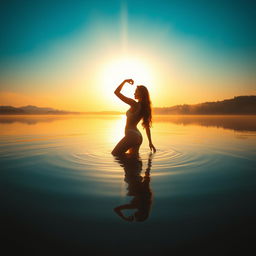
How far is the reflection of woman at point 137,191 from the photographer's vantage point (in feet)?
12.3

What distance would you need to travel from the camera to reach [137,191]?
4926mm

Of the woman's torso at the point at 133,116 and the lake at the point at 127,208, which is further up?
the woman's torso at the point at 133,116

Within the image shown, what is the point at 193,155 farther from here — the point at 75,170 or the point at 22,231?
the point at 22,231

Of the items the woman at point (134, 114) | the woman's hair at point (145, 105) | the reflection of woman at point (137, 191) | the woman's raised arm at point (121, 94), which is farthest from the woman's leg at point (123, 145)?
the woman's raised arm at point (121, 94)

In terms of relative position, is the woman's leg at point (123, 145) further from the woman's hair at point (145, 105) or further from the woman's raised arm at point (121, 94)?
the woman's raised arm at point (121, 94)

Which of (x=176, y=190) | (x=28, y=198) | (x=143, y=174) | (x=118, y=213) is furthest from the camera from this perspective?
(x=143, y=174)

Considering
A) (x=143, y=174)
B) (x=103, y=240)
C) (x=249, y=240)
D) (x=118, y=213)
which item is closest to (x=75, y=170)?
(x=143, y=174)

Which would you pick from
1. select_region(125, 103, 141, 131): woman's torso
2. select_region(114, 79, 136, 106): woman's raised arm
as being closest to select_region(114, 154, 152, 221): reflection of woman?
select_region(125, 103, 141, 131): woman's torso

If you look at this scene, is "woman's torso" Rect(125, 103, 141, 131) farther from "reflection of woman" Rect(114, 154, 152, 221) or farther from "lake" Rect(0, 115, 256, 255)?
"lake" Rect(0, 115, 256, 255)

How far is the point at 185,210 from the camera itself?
3.95m

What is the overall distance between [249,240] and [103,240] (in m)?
2.20

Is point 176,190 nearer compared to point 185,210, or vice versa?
point 185,210

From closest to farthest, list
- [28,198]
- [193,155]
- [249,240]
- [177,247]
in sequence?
[177,247] → [249,240] → [28,198] → [193,155]

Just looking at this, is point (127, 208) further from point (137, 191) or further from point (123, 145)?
point (123, 145)
